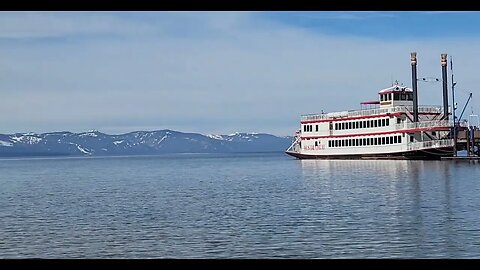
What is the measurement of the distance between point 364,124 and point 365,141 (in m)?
1.14

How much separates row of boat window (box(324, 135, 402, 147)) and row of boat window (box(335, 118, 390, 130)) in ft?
2.78

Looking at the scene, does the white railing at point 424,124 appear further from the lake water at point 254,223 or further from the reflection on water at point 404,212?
the lake water at point 254,223

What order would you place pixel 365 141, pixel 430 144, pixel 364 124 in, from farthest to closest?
pixel 365 141, pixel 364 124, pixel 430 144

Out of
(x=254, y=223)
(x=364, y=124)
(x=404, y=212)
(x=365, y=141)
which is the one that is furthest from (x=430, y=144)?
(x=254, y=223)

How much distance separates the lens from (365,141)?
44969mm

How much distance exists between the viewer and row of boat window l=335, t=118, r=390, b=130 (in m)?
43.6

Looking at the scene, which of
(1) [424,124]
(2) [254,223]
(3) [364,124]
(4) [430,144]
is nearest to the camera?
(2) [254,223]

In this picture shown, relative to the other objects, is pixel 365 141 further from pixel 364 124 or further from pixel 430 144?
pixel 430 144

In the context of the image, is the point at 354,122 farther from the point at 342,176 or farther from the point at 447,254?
the point at 447,254

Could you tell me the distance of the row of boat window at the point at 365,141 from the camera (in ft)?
144

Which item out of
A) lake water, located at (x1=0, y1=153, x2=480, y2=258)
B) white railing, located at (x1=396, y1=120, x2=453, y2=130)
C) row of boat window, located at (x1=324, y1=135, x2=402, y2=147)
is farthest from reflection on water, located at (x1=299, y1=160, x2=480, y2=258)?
row of boat window, located at (x1=324, y1=135, x2=402, y2=147)

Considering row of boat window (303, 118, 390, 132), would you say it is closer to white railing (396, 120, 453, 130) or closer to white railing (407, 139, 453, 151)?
white railing (396, 120, 453, 130)

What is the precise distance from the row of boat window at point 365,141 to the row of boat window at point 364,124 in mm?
848
